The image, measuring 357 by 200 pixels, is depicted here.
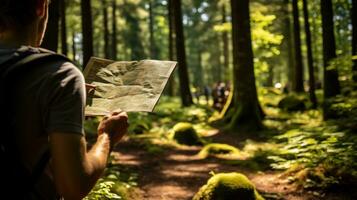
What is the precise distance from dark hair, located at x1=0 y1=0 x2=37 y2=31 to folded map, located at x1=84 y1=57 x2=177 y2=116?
60cm

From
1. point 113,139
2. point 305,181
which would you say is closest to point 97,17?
point 305,181

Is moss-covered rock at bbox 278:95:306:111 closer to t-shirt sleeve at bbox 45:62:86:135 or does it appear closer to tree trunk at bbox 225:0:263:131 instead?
tree trunk at bbox 225:0:263:131

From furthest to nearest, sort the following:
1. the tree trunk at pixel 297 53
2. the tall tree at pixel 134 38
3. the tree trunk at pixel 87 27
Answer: the tall tree at pixel 134 38
the tree trunk at pixel 297 53
the tree trunk at pixel 87 27

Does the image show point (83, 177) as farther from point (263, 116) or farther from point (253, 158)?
point (263, 116)

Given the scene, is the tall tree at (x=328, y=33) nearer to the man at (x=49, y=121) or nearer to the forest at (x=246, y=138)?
the forest at (x=246, y=138)

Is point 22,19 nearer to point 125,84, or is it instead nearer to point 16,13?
point 16,13

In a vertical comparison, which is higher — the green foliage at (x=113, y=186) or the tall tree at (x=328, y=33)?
the tall tree at (x=328, y=33)

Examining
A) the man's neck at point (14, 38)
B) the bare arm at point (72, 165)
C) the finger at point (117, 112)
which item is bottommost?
the bare arm at point (72, 165)

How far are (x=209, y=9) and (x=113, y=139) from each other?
35710mm

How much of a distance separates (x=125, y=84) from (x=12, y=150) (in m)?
0.87

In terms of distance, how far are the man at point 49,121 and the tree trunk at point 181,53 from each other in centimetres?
2030

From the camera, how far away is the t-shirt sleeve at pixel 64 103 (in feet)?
4.76

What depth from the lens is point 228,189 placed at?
20.3ft

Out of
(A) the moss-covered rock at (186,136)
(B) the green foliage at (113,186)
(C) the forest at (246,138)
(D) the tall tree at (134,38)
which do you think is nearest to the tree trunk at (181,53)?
(C) the forest at (246,138)
